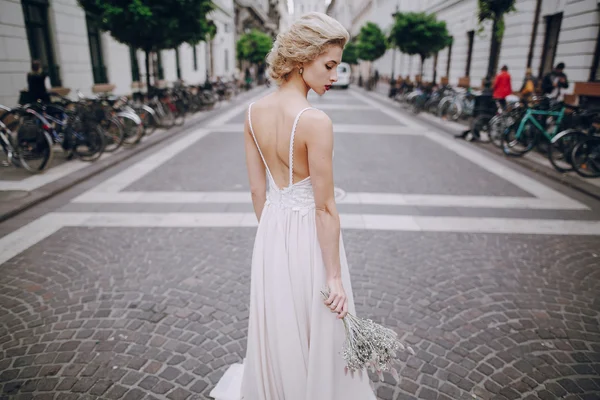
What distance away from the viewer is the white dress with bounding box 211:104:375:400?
171 centimetres

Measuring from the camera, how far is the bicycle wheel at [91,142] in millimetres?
7918

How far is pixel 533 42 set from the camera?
14156 millimetres

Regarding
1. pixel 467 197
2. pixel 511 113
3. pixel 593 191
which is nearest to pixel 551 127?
pixel 511 113

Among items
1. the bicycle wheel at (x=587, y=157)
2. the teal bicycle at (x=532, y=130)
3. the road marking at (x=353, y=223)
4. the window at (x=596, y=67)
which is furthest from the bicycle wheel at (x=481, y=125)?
the road marking at (x=353, y=223)

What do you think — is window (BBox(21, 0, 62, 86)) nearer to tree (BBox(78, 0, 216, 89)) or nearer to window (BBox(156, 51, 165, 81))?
tree (BBox(78, 0, 216, 89))

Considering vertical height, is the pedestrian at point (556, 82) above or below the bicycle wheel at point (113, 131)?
above

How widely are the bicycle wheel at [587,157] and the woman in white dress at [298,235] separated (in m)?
7.13

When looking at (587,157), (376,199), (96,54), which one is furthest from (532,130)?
(96,54)

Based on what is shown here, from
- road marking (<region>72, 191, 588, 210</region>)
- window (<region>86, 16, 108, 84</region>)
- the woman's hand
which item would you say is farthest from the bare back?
window (<region>86, 16, 108, 84</region>)

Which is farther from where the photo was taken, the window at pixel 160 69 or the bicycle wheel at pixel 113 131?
the window at pixel 160 69

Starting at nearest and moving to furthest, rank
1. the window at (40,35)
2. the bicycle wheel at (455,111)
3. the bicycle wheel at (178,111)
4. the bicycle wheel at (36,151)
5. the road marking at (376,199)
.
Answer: the road marking at (376,199) < the bicycle wheel at (36,151) < the window at (40,35) < the bicycle wheel at (178,111) < the bicycle wheel at (455,111)

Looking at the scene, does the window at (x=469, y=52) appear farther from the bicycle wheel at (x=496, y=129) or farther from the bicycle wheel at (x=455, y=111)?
the bicycle wheel at (x=496, y=129)

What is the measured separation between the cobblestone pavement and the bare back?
5.24ft

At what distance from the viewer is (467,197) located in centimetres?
638
